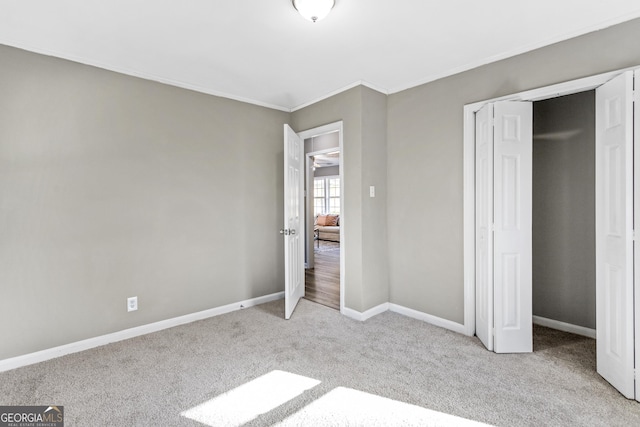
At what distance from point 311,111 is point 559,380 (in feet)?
10.9

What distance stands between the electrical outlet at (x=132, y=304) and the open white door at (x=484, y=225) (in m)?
3.04

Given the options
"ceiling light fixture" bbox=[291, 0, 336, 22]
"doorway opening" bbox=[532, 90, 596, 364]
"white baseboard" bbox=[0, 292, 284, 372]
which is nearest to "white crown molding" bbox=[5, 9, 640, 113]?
"doorway opening" bbox=[532, 90, 596, 364]

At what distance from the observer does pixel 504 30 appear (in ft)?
7.46

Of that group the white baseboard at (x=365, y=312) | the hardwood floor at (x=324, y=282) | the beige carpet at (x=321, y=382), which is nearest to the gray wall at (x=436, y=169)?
the white baseboard at (x=365, y=312)

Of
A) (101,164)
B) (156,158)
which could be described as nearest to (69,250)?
(101,164)

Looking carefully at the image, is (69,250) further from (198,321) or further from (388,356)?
(388,356)

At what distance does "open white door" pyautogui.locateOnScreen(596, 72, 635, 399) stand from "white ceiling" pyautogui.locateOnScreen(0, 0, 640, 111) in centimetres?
63

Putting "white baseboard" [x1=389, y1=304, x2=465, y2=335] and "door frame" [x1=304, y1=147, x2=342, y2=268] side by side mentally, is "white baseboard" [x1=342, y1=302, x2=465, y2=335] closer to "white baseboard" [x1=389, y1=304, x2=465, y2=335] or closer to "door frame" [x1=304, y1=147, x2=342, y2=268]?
"white baseboard" [x1=389, y1=304, x2=465, y2=335]

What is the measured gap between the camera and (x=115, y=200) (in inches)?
110

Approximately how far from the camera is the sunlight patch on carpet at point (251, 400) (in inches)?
70.4

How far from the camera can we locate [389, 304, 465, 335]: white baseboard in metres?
2.96

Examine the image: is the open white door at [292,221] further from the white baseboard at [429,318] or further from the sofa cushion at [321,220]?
the sofa cushion at [321,220]

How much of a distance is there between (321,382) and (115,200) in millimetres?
2278

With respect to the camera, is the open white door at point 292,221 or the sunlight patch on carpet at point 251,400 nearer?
the sunlight patch on carpet at point 251,400
